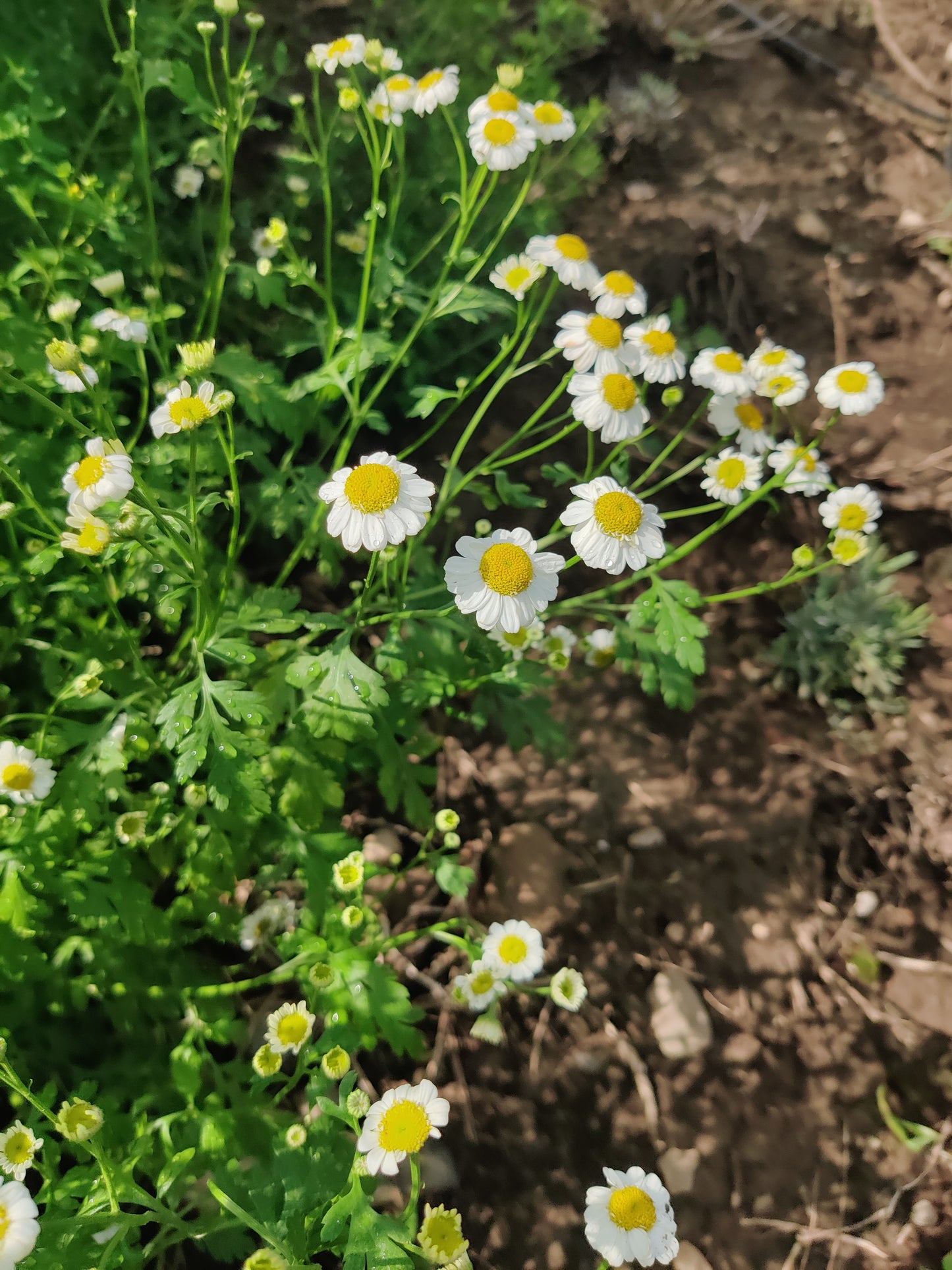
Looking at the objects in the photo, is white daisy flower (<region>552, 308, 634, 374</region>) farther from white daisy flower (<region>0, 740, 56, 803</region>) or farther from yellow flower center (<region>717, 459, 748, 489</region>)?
white daisy flower (<region>0, 740, 56, 803</region>)

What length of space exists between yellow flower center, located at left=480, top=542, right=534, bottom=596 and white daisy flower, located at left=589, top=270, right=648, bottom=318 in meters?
0.68

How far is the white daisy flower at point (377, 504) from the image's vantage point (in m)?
1.19

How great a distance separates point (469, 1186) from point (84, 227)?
237 cm

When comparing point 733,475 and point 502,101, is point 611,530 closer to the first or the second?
point 733,475

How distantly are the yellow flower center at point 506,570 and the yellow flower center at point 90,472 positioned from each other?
60cm

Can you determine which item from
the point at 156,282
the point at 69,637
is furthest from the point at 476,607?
the point at 156,282

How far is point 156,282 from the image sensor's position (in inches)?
72.0

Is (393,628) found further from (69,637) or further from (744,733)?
(744,733)

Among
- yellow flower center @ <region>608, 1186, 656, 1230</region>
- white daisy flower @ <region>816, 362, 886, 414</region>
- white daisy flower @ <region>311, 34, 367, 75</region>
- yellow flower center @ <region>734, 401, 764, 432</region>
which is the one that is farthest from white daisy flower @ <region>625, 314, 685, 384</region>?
yellow flower center @ <region>608, 1186, 656, 1230</region>

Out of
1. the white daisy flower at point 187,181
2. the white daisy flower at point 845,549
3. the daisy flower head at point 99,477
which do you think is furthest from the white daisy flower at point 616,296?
the white daisy flower at point 187,181

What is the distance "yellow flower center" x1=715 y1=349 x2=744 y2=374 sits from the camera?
1.65m

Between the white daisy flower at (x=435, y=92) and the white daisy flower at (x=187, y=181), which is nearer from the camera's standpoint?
the white daisy flower at (x=435, y=92)

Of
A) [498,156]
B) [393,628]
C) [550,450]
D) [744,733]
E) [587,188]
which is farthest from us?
[587,188]

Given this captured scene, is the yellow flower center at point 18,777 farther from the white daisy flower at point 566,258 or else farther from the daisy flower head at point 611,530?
the white daisy flower at point 566,258
